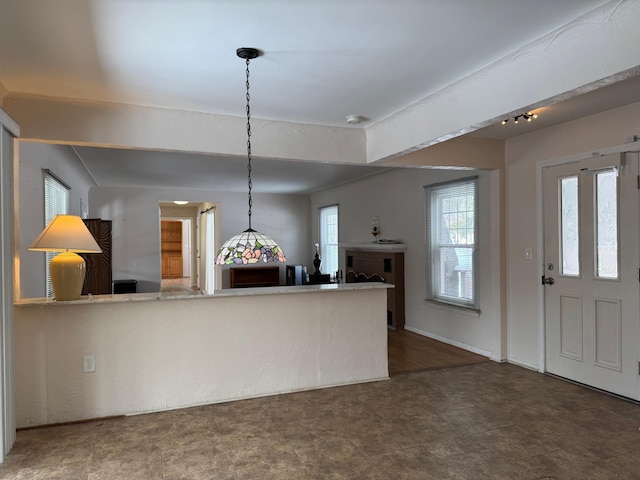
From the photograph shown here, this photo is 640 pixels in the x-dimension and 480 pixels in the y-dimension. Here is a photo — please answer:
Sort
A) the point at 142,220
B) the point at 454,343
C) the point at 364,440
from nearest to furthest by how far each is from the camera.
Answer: the point at 364,440 < the point at 454,343 < the point at 142,220

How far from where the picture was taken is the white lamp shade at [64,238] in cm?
295

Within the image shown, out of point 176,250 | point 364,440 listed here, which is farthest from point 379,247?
point 176,250

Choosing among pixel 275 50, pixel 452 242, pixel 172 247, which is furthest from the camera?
pixel 172 247

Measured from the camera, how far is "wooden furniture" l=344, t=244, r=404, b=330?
6.23 m

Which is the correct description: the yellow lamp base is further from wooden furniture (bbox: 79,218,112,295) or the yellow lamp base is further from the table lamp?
wooden furniture (bbox: 79,218,112,295)

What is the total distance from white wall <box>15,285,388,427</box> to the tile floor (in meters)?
0.15

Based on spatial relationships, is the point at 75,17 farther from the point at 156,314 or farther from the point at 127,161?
the point at 127,161

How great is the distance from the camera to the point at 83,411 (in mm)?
3199

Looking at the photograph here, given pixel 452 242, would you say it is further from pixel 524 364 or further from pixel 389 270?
pixel 524 364

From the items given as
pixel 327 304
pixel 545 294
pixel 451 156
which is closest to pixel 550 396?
pixel 545 294

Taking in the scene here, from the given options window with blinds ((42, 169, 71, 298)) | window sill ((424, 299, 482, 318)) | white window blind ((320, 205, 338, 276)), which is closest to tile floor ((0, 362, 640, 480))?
window sill ((424, 299, 482, 318))

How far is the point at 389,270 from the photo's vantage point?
20.8 ft

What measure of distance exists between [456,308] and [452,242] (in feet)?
2.68

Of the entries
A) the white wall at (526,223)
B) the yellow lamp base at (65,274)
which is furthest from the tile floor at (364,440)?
the yellow lamp base at (65,274)
